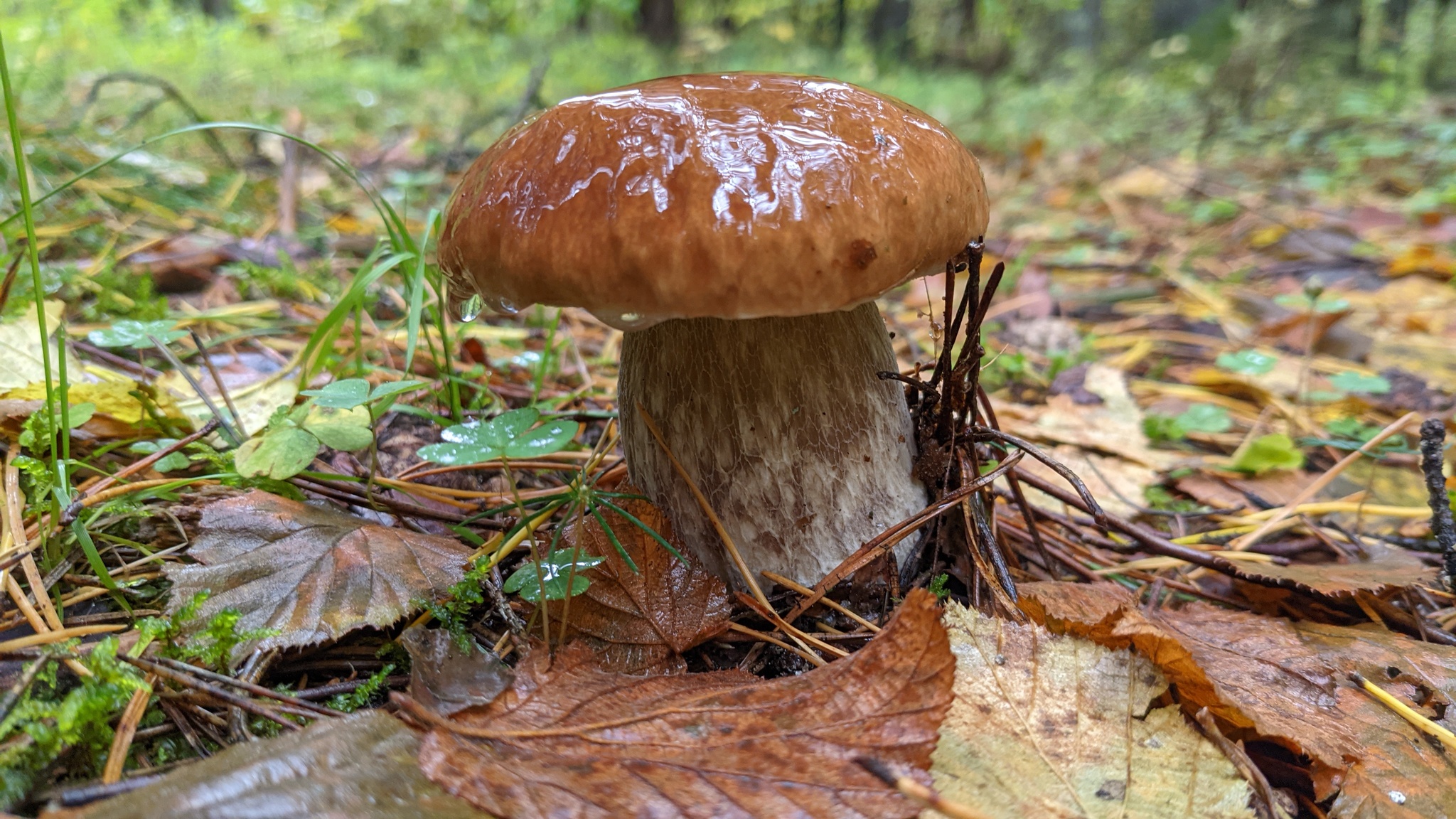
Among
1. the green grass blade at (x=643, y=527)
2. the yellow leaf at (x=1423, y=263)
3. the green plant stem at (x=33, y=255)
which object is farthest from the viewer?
the yellow leaf at (x=1423, y=263)

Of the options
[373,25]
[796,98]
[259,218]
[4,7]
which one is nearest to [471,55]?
[373,25]

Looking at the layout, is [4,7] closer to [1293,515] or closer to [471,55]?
[471,55]

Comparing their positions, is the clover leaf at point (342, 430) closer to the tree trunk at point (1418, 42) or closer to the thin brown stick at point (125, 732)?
the thin brown stick at point (125, 732)

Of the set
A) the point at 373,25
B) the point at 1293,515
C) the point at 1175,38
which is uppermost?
the point at 373,25

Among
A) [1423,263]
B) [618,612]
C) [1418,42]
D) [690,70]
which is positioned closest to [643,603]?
[618,612]

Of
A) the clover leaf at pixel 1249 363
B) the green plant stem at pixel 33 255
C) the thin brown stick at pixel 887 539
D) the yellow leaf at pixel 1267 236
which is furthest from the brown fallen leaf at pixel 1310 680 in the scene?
the yellow leaf at pixel 1267 236

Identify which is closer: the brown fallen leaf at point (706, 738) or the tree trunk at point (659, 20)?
the brown fallen leaf at point (706, 738)
